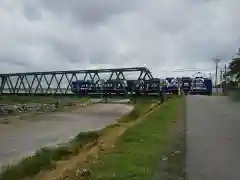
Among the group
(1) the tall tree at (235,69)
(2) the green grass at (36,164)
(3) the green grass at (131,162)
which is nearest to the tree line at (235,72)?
(1) the tall tree at (235,69)

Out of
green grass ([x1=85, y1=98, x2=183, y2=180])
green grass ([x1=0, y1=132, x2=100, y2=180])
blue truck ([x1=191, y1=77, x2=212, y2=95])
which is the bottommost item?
green grass ([x1=0, y1=132, x2=100, y2=180])

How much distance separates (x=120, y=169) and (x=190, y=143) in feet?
15.2

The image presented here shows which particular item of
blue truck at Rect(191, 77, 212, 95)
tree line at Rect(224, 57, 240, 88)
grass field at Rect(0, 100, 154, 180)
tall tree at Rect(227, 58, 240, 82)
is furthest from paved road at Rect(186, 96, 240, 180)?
blue truck at Rect(191, 77, 212, 95)

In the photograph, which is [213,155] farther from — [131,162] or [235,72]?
[235,72]

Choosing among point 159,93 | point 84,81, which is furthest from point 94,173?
point 84,81

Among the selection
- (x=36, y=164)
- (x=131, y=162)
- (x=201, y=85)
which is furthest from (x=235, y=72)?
(x=131, y=162)

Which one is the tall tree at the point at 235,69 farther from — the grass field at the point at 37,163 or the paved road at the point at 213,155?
the paved road at the point at 213,155

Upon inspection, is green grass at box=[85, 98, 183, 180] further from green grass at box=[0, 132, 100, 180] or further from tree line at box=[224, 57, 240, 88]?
tree line at box=[224, 57, 240, 88]

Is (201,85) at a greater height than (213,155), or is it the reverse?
(201,85)

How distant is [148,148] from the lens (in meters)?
12.8

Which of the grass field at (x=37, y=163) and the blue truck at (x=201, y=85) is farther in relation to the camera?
the blue truck at (x=201, y=85)

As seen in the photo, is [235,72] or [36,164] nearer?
[36,164]

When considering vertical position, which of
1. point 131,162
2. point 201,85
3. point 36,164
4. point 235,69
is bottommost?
point 36,164

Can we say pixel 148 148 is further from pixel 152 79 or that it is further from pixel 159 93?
pixel 152 79
